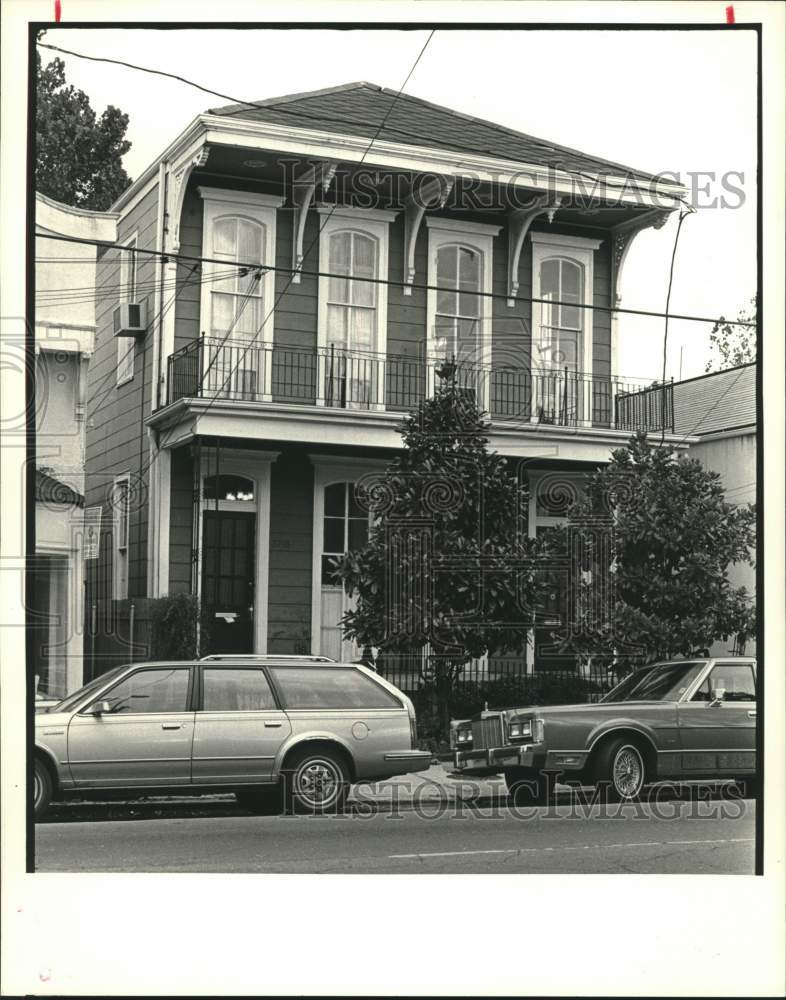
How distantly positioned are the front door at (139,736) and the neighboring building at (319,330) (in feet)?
1.07

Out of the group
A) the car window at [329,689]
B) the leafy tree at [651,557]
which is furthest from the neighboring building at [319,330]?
the car window at [329,689]

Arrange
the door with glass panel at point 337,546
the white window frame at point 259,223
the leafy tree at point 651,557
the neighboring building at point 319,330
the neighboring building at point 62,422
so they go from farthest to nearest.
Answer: the leafy tree at point 651,557
the door with glass panel at point 337,546
the white window frame at point 259,223
the neighboring building at point 319,330
the neighboring building at point 62,422

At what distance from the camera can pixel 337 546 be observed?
37.5 feet

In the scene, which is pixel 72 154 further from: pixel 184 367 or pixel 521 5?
pixel 521 5

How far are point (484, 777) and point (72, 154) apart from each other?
611cm

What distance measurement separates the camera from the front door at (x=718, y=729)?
10422mm

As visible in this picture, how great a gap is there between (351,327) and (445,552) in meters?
2.21

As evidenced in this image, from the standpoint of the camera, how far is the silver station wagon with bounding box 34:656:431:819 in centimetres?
967

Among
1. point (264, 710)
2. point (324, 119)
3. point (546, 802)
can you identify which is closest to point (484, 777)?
point (546, 802)

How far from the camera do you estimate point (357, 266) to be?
442 inches

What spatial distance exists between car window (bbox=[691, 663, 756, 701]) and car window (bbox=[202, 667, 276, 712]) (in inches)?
136

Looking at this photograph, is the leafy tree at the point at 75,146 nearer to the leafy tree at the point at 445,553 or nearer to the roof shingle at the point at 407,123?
the roof shingle at the point at 407,123

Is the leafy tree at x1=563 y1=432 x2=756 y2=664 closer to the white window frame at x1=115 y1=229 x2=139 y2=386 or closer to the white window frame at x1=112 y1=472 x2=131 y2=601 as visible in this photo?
the white window frame at x1=112 y1=472 x2=131 y2=601

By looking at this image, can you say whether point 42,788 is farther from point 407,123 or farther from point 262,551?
point 407,123
